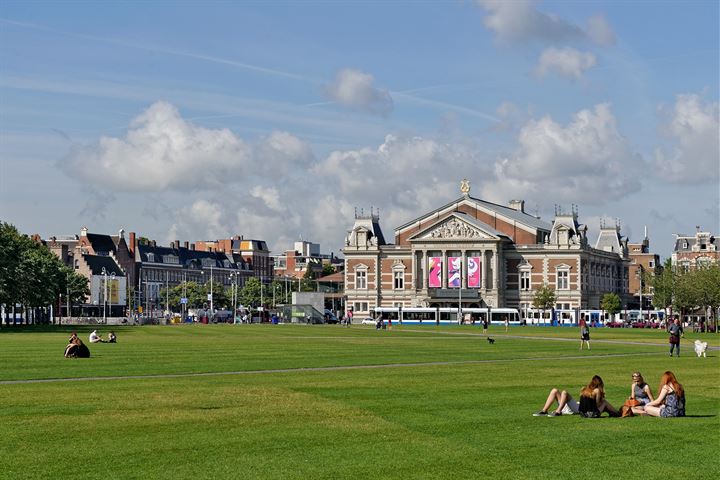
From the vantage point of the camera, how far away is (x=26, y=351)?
57.7 meters

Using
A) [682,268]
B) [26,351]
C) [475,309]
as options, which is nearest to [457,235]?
[475,309]

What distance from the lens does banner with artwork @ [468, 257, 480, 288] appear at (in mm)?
183000

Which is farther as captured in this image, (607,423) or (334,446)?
(607,423)

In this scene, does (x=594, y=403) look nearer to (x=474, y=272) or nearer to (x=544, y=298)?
(x=544, y=298)

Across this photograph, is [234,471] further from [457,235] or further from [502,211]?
[502,211]

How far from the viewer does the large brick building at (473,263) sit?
18288 cm

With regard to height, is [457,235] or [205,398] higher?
[457,235]

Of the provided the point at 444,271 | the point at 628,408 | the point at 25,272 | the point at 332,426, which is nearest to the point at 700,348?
the point at 628,408

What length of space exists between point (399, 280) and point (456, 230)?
13.8 m

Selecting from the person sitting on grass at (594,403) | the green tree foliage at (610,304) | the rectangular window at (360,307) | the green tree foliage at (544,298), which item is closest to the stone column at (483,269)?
the green tree foliage at (544,298)

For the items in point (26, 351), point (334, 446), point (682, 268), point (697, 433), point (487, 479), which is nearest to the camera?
point (487, 479)

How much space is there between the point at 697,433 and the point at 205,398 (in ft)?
42.3

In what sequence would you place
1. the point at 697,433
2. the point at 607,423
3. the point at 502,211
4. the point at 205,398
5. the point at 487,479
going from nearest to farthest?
the point at 487,479
the point at 697,433
the point at 607,423
the point at 205,398
the point at 502,211

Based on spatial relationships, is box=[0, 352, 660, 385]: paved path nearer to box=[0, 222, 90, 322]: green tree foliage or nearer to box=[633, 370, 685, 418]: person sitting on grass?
box=[633, 370, 685, 418]: person sitting on grass
